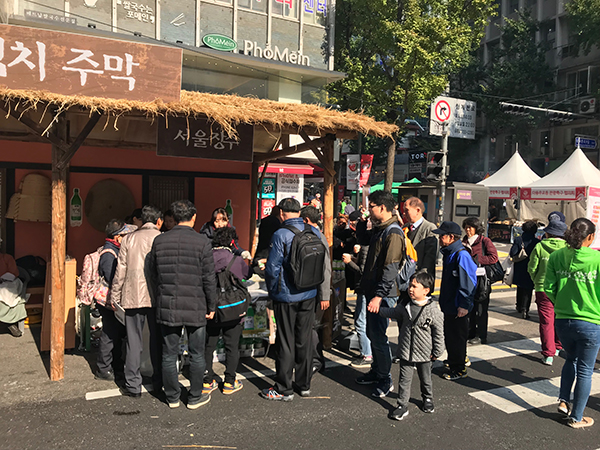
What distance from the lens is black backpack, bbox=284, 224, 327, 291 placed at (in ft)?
15.7

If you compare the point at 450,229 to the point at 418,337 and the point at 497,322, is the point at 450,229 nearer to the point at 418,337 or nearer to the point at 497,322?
the point at 418,337

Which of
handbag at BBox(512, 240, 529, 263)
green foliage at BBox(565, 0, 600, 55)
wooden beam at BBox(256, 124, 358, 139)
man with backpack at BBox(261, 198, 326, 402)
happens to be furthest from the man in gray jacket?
green foliage at BBox(565, 0, 600, 55)

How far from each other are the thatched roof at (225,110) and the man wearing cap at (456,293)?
1.70 m

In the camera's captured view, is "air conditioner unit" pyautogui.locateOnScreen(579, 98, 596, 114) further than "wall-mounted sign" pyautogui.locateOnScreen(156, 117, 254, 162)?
Yes

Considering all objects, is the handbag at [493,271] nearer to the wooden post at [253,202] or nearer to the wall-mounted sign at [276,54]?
the wooden post at [253,202]

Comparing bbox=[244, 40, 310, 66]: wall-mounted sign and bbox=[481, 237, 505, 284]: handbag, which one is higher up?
bbox=[244, 40, 310, 66]: wall-mounted sign

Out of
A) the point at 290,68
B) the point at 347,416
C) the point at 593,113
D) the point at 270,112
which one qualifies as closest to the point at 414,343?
the point at 347,416

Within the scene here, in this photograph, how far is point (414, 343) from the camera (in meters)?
4.48

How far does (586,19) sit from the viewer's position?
2822 cm

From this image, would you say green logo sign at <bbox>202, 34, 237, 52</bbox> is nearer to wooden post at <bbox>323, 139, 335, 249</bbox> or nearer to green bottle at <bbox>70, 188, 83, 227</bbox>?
green bottle at <bbox>70, 188, 83, 227</bbox>

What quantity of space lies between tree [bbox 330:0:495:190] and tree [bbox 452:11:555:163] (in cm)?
1308

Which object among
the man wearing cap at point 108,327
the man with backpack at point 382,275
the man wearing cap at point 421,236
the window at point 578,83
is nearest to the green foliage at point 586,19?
the window at point 578,83

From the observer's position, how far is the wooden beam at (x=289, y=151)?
653cm

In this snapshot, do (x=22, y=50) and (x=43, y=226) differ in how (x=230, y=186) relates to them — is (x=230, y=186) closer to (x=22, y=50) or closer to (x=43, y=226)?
(x=43, y=226)
